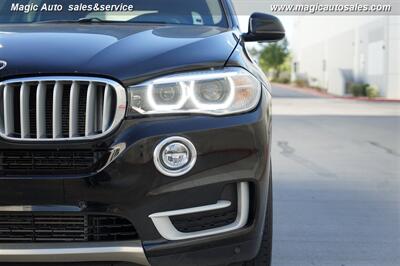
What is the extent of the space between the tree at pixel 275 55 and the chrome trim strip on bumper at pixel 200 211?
239 feet

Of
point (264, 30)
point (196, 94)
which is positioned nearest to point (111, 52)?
point (196, 94)

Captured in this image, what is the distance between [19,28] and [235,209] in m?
1.57

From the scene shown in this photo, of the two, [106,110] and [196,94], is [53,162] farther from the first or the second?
[196,94]

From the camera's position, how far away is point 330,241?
418cm

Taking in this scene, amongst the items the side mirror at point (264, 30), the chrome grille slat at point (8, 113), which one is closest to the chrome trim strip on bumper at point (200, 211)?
the chrome grille slat at point (8, 113)

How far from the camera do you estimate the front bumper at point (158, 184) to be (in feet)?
7.52

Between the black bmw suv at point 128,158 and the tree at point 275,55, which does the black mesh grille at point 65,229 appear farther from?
the tree at point 275,55

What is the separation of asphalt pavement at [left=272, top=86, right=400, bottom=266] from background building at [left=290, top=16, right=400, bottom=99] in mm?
20699

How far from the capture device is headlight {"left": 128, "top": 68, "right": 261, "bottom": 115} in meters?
2.39

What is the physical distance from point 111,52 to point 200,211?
80cm

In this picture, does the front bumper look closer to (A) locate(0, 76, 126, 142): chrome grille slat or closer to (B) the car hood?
(A) locate(0, 76, 126, 142): chrome grille slat

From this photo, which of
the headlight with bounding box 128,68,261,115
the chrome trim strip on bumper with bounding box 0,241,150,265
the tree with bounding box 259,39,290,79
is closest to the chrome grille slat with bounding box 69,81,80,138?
the headlight with bounding box 128,68,261,115

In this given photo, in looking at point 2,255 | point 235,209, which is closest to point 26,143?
point 2,255

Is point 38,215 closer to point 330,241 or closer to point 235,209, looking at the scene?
point 235,209
